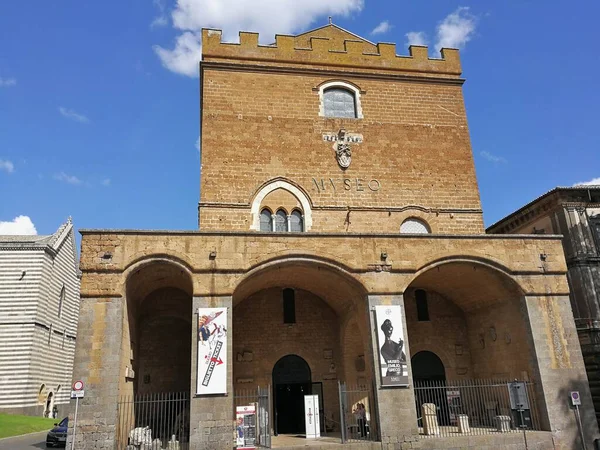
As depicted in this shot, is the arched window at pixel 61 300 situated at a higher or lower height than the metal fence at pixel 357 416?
higher

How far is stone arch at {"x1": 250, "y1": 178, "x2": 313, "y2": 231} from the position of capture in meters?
19.2

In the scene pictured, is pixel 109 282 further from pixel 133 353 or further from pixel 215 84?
pixel 215 84

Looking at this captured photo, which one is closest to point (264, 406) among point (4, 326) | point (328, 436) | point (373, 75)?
point (328, 436)

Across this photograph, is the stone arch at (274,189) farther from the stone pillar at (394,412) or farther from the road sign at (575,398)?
the road sign at (575,398)

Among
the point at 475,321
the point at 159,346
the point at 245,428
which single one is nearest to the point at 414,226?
the point at 475,321

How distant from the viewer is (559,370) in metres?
15.4

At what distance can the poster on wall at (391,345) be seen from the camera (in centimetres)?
1459

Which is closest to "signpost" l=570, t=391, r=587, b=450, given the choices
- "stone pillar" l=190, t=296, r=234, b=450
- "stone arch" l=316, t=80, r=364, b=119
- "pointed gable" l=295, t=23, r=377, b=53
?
"stone pillar" l=190, t=296, r=234, b=450

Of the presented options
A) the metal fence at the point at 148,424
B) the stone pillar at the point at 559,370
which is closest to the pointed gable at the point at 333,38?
the stone pillar at the point at 559,370

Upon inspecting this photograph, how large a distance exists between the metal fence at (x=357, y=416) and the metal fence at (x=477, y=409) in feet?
5.49

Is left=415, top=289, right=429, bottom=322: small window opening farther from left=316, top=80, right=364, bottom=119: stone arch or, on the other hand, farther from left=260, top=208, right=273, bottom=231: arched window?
left=316, top=80, right=364, bottom=119: stone arch

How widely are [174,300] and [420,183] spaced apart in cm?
1162

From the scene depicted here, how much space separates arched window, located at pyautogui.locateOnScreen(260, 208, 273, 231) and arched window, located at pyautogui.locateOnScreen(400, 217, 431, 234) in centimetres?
564

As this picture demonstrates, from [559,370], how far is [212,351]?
1120 cm
